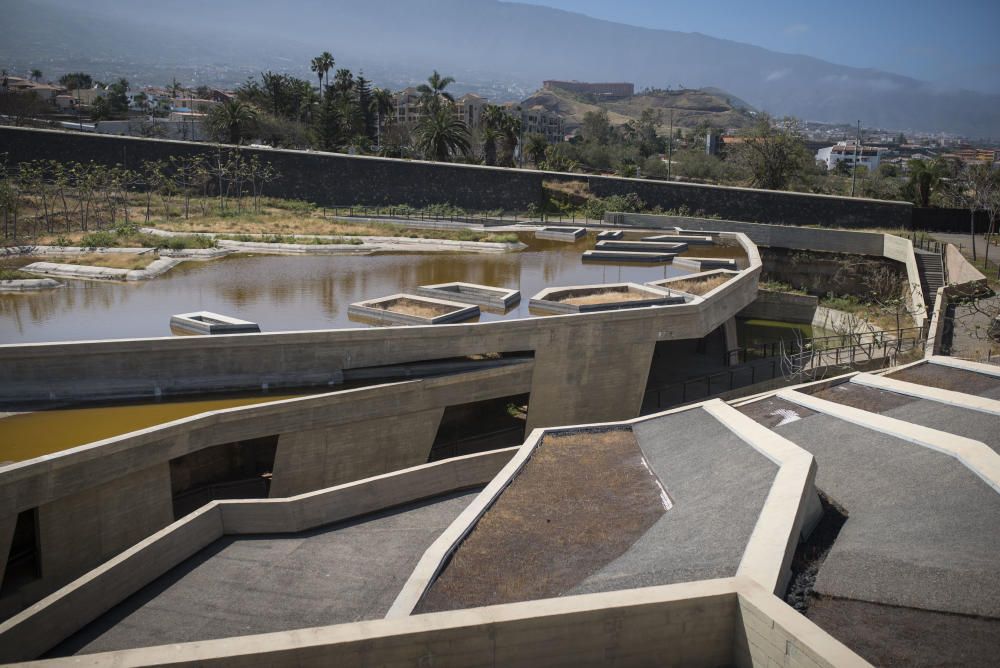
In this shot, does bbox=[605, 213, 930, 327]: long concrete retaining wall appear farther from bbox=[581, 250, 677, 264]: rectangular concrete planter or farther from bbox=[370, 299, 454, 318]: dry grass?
bbox=[370, 299, 454, 318]: dry grass

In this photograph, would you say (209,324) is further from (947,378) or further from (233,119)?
(233,119)

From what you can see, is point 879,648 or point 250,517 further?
point 250,517

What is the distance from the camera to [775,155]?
175ft

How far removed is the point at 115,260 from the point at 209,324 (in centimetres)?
1080

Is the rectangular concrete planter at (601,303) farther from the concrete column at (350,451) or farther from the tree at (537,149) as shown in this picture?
the tree at (537,149)

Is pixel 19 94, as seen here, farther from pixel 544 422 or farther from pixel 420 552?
pixel 420 552

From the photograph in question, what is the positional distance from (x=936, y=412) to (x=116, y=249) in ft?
83.0

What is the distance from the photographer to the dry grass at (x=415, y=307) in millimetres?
20225

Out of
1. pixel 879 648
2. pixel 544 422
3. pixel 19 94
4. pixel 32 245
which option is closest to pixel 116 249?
A: pixel 32 245

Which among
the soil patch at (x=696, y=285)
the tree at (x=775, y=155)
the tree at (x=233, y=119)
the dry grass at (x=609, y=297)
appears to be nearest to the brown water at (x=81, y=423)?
the dry grass at (x=609, y=297)

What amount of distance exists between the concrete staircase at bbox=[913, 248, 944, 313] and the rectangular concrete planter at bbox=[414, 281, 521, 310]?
645 inches

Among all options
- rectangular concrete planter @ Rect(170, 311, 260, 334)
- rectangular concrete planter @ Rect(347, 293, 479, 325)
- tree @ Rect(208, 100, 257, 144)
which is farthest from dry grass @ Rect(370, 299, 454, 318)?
tree @ Rect(208, 100, 257, 144)

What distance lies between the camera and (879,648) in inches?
324

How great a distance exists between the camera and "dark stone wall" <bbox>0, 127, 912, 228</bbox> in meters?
42.9
